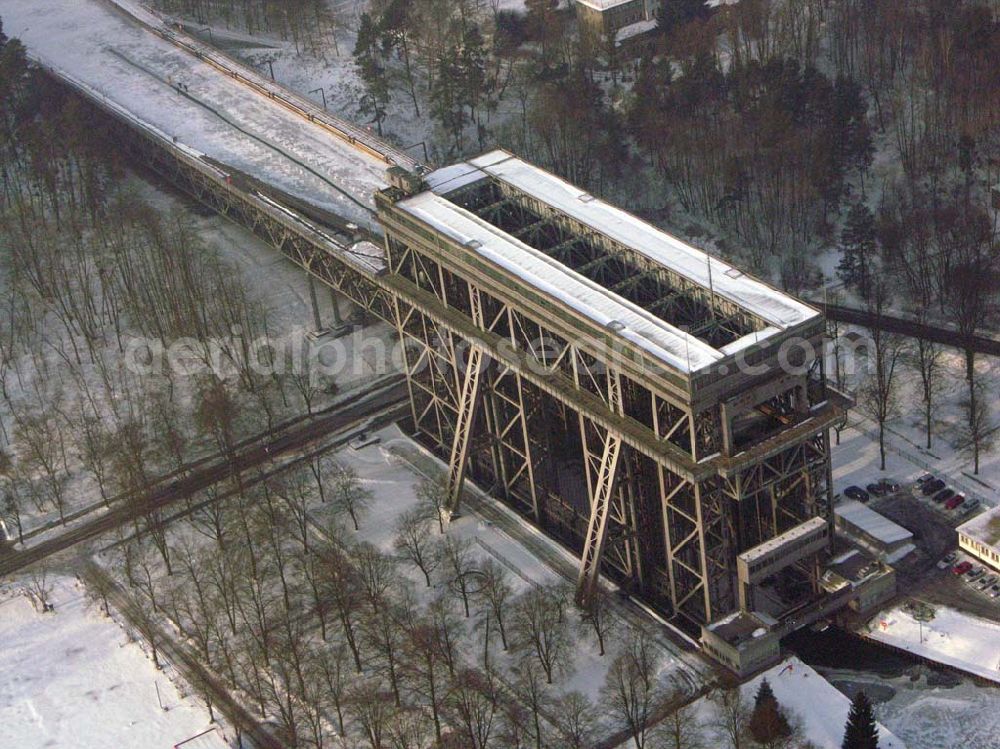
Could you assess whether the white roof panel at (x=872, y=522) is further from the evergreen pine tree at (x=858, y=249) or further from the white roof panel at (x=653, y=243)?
the evergreen pine tree at (x=858, y=249)

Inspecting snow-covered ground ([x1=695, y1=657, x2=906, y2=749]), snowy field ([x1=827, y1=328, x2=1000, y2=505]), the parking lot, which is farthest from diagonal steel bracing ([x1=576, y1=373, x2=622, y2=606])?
snowy field ([x1=827, y1=328, x2=1000, y2=505])

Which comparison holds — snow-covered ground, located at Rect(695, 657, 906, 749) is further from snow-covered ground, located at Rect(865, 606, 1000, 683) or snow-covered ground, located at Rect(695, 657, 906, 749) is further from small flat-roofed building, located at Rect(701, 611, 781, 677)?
snow-covered ground, located at Rect(865, 606, 1000, 683)

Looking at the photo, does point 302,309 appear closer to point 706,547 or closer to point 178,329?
point 178,329

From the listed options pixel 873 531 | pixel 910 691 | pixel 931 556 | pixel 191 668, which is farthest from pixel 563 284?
Result: pixel 191 668

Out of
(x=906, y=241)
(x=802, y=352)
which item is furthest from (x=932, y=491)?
(x=906, y=241)

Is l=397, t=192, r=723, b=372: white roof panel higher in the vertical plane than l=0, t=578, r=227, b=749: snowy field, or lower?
higher

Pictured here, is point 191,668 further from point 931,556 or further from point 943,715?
point 931,556
